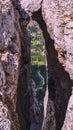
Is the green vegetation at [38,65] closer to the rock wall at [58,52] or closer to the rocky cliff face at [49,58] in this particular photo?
the rocky cliff face at [49,58]

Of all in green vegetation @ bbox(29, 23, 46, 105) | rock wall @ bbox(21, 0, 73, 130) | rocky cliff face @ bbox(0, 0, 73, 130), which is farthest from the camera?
green vegetation @ bbox(29, 23, 46, 105)

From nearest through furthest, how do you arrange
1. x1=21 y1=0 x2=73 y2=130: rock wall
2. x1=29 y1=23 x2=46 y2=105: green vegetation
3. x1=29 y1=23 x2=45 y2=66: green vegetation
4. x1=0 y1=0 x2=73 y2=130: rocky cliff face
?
x1=0 y1=0 x2=73 y2=130: rocky cliff face → x1=21 y1=0 x2=73 y2=130: rock wall → x1=29 y1=23 x2=46 y2=105: green vegetation → x1=29 y1=23 x2=45 y2=66: green vegetation

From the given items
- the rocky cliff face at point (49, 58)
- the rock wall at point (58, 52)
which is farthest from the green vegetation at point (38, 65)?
the rock wall at point (58, 52)

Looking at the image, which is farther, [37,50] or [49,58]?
[37,50]

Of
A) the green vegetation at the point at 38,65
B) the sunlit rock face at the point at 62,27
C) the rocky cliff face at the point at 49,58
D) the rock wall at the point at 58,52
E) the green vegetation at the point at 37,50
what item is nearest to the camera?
the rocky cliff face at the point at 49,58

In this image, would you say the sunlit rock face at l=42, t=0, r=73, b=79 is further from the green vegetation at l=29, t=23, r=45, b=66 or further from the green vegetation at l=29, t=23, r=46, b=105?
the green vegetation at l=29, t=23, r=45, b=66

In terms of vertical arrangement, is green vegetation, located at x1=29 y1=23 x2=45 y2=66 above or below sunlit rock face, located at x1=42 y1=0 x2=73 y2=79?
below

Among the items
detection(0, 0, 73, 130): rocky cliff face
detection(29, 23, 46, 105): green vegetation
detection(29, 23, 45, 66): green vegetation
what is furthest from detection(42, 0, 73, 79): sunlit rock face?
detection(29, 23, 45, 66): green vegetation

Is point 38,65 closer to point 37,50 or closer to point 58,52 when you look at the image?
point 37,50

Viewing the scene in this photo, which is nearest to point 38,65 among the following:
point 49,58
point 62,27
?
point 49,58

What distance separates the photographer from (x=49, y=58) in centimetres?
1681

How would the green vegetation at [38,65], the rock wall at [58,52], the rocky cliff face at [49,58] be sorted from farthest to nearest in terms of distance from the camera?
1. the green vegetation at [38,65]
2. the rock wall at [58,52]
3. the rocky cliff face at [49,58]

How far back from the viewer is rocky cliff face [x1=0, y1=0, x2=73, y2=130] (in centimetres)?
1251

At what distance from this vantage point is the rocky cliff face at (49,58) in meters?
12.5
